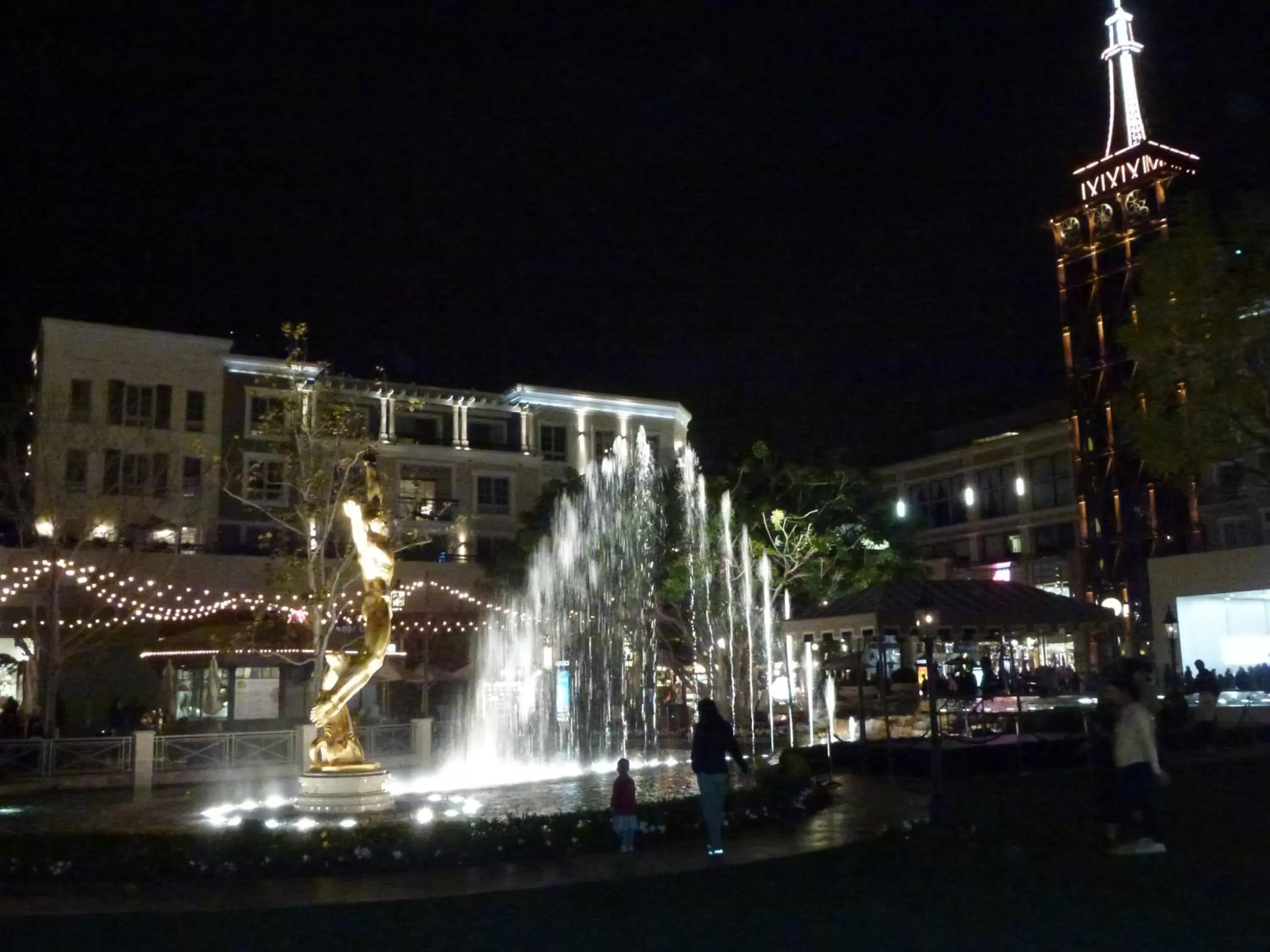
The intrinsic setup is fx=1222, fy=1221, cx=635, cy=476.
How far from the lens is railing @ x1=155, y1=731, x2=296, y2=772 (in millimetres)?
24953

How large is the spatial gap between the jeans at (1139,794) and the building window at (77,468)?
1370 inches

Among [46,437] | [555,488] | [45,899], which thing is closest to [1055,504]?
[555,488]

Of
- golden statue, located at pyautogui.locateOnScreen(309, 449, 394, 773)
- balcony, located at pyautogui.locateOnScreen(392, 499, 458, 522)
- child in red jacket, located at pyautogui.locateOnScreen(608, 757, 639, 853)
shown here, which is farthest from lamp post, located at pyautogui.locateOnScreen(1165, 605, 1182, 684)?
child in red jacket, located at pyautogui.locateOnScreen(608, 757, 639, 853)

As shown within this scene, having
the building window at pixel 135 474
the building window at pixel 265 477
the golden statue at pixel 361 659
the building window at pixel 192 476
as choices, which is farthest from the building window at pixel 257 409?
the golden statue at pixel 361 659

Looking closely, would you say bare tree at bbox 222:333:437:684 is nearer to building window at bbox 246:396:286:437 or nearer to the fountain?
the fountain

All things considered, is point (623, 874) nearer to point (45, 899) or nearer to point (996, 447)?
point (45, 899)

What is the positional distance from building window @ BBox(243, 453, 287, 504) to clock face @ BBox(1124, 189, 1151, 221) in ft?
128

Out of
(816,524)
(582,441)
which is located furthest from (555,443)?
(816,524)

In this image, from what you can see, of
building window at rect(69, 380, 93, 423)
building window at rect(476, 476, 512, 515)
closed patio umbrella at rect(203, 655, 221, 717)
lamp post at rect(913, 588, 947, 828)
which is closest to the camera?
lamp post at rect(913, 588, 947, 828)

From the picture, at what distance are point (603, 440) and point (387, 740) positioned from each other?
29777 millimetres

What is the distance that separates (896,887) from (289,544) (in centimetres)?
3618

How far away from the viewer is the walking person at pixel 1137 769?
471 inches

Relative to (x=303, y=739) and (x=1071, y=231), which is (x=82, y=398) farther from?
(x=1071, y=231)

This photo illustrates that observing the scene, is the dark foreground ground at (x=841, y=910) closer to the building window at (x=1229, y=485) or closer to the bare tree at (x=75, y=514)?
the bare tree at (x=75, y=514)
